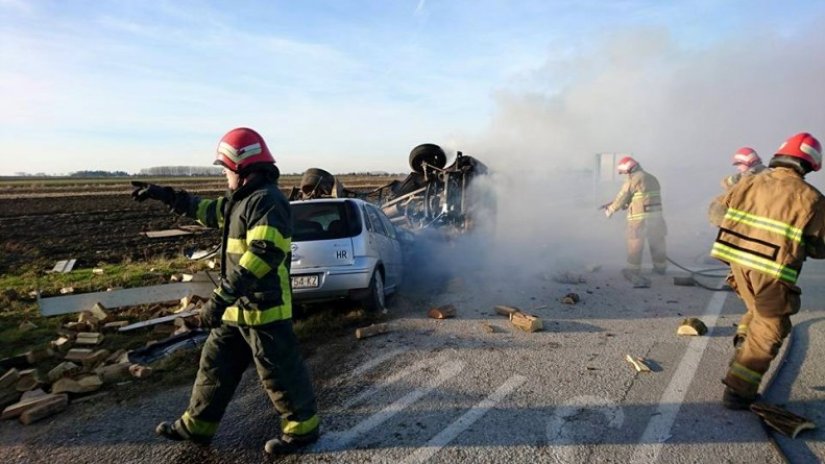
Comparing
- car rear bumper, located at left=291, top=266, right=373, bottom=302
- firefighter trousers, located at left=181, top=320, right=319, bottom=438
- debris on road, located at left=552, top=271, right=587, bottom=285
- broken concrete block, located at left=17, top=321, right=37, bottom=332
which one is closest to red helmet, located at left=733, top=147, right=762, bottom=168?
debris on road, located at left=552, top=271, right=587, bottom=285

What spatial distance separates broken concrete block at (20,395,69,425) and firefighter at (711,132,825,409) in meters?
4.80

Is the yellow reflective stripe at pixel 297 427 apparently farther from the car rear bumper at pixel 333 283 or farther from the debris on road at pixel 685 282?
the debris on road at pixel 685 282

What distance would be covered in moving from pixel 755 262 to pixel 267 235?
3318 millimetres

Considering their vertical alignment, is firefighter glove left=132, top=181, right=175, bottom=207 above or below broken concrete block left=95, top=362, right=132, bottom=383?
above

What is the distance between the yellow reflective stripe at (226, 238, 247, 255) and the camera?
10.8ft

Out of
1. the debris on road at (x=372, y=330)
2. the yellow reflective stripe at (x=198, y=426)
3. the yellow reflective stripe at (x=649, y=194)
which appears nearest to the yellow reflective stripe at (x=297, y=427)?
the yellow reflective stripe at (x=198, y=426)

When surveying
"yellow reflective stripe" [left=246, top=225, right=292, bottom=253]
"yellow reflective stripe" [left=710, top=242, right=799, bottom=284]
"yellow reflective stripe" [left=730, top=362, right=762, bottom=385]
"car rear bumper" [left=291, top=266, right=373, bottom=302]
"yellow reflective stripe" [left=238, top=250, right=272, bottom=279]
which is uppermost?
"yellow reflective stripe" [left=246, top=225, right=292, bottom=253]

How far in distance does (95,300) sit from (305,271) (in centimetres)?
307

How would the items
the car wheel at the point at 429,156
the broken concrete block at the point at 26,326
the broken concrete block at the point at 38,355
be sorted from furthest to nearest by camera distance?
1. the car wheel at the point at 429,156
2. the broken concrete block at the point at 26,326
3. the broken concrete block at the point at 38,355

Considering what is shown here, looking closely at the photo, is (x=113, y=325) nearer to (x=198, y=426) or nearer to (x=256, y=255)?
(x=198, y=426)

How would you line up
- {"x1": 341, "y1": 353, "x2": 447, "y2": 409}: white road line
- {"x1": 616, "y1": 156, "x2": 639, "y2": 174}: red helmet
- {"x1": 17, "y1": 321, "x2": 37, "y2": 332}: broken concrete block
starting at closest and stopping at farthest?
{"x1": 341, "y1": 353, "x2": 447, "y2": 409}: white road line, {"x1": 17, "y1": 321, "x2": 37, "y2": 332}: broken concrete block, {"x1": 616, "y1": 156, "x2": 639, "y2": 174}: red helmet

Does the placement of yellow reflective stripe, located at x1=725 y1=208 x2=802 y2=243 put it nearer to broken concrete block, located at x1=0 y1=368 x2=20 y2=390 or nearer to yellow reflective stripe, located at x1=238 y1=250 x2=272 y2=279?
yellow reflective stripe, located at x1=238 y1=250 x2=272 y2=279

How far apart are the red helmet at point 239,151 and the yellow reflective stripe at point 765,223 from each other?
3.36m

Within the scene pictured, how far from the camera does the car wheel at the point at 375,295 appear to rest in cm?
641
